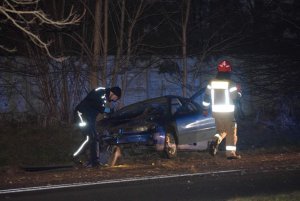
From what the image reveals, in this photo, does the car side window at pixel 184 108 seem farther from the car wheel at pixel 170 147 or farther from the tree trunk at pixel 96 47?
the tree trunk at pixel 96 47

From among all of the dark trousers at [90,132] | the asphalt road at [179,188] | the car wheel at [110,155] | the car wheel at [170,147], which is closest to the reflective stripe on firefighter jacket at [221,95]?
the car wheel at [170,147]

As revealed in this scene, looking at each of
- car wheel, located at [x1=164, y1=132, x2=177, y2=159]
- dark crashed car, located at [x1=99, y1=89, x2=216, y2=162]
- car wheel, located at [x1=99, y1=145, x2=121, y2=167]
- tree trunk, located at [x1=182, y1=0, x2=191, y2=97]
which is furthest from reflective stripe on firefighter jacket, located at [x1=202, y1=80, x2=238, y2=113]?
tree trunk, located at [x1=182, y1=0, x2=191, y2=97]

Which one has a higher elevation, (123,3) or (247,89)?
(123,3)

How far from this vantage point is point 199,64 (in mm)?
21188

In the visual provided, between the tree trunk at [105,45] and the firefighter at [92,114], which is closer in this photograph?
the firefighter at [92,114]

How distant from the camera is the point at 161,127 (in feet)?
44.8

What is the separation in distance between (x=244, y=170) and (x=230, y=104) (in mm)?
2106

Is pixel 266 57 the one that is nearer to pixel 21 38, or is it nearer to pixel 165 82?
pixel 165 82

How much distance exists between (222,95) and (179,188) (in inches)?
152

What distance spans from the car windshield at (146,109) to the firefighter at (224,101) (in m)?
1.16

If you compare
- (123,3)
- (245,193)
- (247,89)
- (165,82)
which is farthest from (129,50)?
(245,193)

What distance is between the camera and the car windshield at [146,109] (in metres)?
13.9

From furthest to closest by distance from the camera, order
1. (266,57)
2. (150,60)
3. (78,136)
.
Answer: (266,57)
(150,60)
(78,136)

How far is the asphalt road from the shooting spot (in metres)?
9.05
